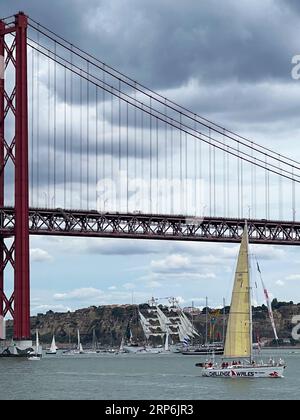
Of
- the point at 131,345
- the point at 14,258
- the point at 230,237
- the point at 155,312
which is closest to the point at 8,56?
the point at 14,258

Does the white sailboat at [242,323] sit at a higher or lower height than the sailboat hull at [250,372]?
higher

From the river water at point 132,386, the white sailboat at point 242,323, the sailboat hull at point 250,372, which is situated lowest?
the river water at point 132,386

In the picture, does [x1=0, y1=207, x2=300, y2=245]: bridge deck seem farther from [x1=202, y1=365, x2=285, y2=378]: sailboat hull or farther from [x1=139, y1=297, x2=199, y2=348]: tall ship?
[x1=139, y1=297, x2=199, y2=348]: tall ship

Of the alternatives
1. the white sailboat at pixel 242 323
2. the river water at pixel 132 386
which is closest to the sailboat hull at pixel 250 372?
the white sailboat at pixel 242 323

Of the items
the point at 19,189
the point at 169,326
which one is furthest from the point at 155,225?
the point at 169,326

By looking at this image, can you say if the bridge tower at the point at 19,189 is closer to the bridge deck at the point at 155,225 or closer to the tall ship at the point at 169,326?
the bridge deck at the point at 155,225

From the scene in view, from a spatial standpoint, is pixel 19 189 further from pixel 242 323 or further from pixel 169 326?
pixel 169 326

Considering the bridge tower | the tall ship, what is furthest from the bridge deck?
the tall ship

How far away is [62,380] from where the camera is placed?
63.0m

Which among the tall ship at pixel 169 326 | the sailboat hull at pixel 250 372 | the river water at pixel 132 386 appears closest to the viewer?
the river water at pixel 132 386

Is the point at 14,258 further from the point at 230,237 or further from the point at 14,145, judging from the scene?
the point at 230,237

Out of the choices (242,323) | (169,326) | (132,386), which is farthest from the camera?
(169,326)

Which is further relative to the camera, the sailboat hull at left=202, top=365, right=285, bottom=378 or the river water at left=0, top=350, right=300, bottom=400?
the sailboat hull at left=202, top=365, right=285, bottom=378

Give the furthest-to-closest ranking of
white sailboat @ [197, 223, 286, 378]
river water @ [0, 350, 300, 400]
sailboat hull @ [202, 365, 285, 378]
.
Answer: white sailboat @ [197, 223, 286, 378]
sailboat hull @ [202, 365, 285, 378]
river water @ [0, 350, 300, 400]
